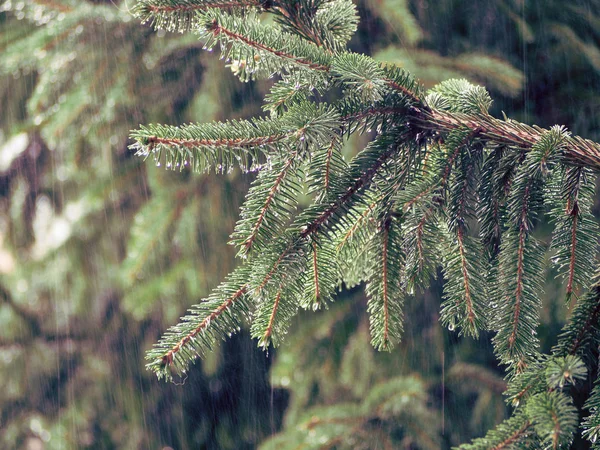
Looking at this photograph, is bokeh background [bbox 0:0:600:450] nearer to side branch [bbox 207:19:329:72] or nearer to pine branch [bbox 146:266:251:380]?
side branch [bbox 207:19:329:72]

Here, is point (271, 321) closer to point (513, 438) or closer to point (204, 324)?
point (204, 324)

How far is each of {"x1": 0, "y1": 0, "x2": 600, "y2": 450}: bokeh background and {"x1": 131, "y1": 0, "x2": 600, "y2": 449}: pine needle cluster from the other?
1296 mm

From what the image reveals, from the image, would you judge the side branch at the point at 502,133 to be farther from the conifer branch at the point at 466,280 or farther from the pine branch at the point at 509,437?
the pine branch at the point at 509,437

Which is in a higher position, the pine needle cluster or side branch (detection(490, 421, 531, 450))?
the pine needle cluster

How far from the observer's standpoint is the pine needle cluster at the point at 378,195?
2.28 ft

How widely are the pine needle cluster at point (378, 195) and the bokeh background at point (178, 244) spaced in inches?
51.0

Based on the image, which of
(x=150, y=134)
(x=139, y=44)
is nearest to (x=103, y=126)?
(x=139, y=44)

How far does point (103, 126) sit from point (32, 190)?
2.77ft

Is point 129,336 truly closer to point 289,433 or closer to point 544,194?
point 289,433

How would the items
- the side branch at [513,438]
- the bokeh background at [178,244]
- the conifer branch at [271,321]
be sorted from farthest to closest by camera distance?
the bokeh background at [178,244] → the conifer branch at [271,321] → the side branch at [513,438]

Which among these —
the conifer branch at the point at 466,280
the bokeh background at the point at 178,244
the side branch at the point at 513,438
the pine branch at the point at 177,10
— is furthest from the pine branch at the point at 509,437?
the bokeh background at the point at 178,244

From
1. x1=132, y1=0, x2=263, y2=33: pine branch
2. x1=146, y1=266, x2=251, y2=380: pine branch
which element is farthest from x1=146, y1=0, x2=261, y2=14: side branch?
x1=146, y1=266, x2=251, y2=380: pine branch

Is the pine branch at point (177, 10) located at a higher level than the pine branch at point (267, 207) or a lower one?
higher

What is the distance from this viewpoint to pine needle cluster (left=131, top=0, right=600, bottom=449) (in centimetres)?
69
